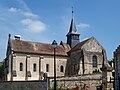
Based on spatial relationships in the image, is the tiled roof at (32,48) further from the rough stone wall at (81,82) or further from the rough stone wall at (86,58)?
the rough stone wall at (81,82)

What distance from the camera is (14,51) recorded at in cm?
4788

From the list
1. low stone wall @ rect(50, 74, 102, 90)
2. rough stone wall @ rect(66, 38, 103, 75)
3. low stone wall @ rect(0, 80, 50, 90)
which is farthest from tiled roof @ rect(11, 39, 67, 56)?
low stone wall @ rect(50, 74, 102, 90)

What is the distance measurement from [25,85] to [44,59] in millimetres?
17120

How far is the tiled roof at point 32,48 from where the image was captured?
161 feet

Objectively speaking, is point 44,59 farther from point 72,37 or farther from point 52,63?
point 72,37

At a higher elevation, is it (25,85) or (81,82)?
(81,82)

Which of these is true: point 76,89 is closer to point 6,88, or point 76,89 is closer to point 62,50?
point 6,88

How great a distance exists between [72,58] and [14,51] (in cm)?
1247

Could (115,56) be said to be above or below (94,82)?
above

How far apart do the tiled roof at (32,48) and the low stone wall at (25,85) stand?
12059mm

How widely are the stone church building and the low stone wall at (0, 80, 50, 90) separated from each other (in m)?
10.2

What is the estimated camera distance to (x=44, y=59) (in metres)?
51.2

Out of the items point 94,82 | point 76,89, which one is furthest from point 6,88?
point 94,82

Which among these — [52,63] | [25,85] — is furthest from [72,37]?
[25,85]
